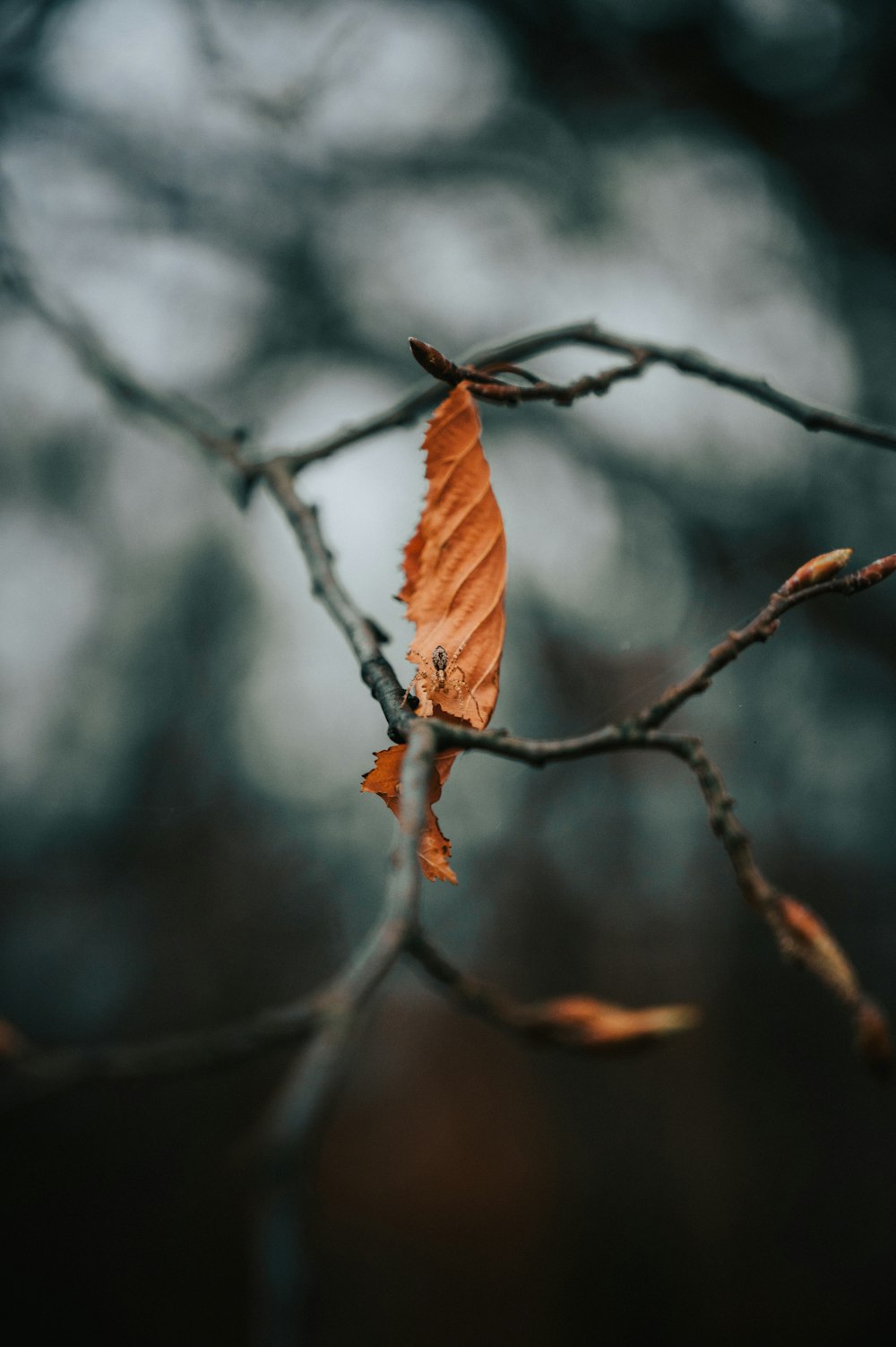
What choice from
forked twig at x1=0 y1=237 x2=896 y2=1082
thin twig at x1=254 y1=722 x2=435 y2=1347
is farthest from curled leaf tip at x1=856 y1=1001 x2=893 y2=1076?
thin twig at x1=254 y1=722 x2=435 y2=1347

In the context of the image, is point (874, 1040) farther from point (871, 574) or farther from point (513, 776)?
point (513, 776)

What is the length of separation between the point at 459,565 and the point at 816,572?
0.11 m

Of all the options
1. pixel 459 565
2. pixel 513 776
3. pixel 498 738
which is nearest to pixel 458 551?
pixel 459 565

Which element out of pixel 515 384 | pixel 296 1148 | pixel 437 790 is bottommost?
pixel 296 1148

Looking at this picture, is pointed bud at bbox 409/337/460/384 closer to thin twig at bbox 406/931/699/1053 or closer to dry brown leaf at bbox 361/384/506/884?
dry brown leaf at bbox 361/384/506/884

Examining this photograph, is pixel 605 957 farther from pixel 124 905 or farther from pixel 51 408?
pixel 51 408

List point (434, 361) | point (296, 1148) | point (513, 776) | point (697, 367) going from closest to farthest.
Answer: point (296, 1148), point (434, 361), point (697, 367), point (513, 776)

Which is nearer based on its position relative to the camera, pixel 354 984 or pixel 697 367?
pixel 354 984

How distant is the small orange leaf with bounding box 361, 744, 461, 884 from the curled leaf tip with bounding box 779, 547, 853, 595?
0.35ft

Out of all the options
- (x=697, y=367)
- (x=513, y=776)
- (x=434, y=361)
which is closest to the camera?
(x=434, y=361)

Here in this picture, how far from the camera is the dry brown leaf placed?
0.27 metres

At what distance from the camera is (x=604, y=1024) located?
0.75 feet

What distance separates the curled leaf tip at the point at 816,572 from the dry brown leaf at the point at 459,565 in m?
0.09

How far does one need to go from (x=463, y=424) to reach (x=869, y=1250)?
1577mm
